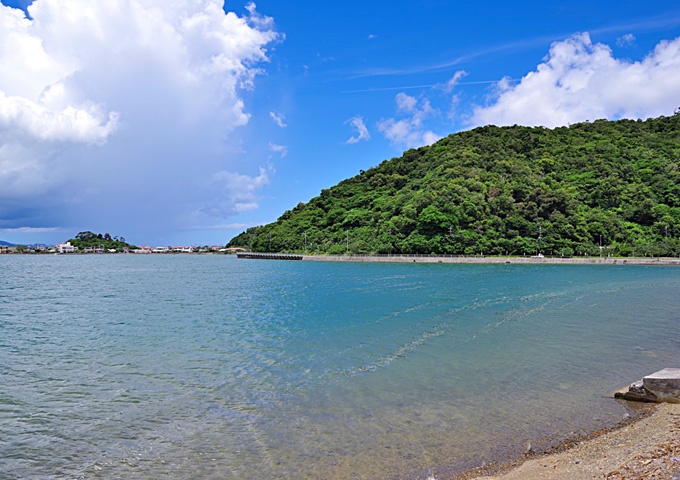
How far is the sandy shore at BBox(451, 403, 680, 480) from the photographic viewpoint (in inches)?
207

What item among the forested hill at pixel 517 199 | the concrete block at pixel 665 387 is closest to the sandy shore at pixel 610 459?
the concrete block at pixel 665 387

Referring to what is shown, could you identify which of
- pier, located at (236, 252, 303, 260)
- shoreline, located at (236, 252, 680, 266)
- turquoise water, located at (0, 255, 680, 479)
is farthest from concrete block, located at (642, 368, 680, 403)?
pier, located at (236, 252, 303, 260)

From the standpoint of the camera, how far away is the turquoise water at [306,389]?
6.70 metres

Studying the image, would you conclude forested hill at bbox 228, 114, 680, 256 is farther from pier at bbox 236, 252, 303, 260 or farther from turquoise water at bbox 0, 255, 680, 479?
turquoise water at bbox 0, 255, 680, 479

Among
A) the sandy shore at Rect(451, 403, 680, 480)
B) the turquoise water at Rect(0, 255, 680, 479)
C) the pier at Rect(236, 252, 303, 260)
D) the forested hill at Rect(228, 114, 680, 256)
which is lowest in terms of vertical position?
Result: the turquoise water at Rect(0, 255, 680, 479)

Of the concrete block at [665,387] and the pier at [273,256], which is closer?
the concrete block at [665,387]

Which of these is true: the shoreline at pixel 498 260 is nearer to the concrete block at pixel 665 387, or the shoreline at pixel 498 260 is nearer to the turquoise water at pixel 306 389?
the turquoise water at pixel 306 389

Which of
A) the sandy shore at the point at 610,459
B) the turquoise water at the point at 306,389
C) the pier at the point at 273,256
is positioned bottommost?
the turquoise water at the point at 306,389

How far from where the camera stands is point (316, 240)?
134375 millimetres

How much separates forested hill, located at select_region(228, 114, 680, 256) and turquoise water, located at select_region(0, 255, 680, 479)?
81.1m

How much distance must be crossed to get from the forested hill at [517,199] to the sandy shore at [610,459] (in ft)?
306

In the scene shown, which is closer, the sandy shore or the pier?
the sandy shore

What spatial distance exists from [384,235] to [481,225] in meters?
24.1

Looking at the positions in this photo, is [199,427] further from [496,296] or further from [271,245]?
[271,245]
